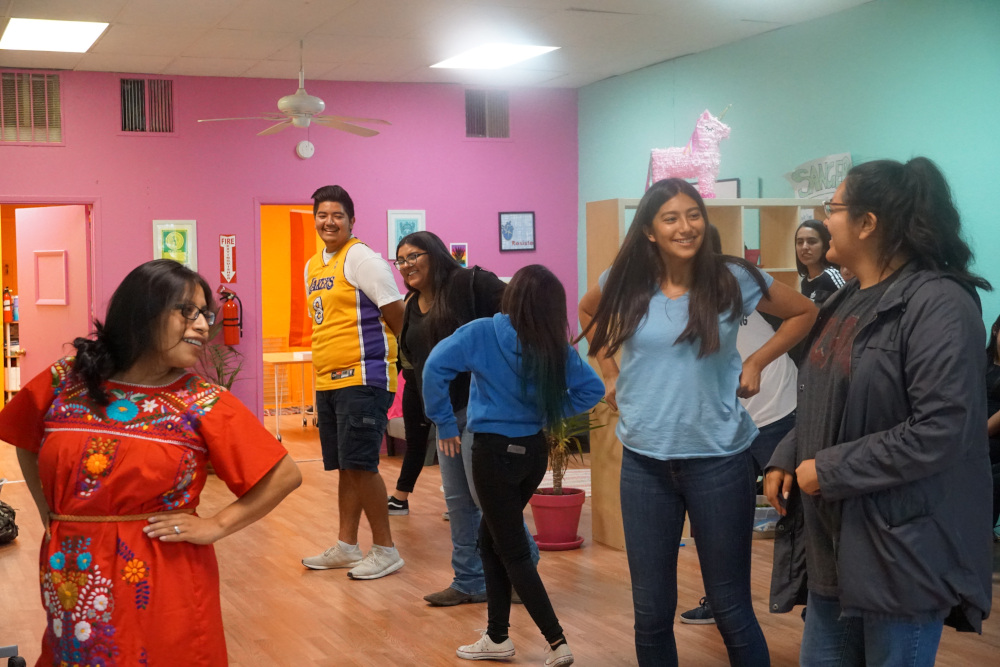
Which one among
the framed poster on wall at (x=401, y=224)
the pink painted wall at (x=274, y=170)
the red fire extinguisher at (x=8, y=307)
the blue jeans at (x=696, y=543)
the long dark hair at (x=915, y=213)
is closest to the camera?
the long dark hair at (x=915, y=213)

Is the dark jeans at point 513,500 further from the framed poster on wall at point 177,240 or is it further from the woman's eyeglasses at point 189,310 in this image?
the framed poster on wall at point 177,240

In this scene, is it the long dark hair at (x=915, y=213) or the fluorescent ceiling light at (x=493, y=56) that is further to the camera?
the fluorescent ceiling light at (x=493, y=56)

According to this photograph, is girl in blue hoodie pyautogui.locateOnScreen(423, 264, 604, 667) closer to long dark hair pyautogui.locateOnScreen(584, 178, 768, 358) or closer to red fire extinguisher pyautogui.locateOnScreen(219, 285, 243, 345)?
long dark hair pyautogui.locateOnScreen(584, 178, 768, 358)

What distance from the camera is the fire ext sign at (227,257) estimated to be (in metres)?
8.75

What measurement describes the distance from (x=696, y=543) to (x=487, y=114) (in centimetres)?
743

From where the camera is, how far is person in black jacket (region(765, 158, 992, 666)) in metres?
Answer: 1.93

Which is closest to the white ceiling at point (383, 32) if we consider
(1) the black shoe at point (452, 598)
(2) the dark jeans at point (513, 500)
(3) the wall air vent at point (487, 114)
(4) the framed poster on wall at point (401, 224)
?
(3) the wall air vent at point (487, 114)

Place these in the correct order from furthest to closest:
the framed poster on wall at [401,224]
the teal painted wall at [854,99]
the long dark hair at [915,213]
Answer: the framed poster on wall at [401,224]
the teal painted wall at [854,99]
the long dark hair at [915,213]

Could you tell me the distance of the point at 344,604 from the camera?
4.36 meters

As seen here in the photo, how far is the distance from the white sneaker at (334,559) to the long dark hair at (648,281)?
2.59 meters

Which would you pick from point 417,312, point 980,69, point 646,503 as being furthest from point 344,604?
point 980,69

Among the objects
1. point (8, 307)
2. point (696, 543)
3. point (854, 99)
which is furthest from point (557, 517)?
point (8, 307)

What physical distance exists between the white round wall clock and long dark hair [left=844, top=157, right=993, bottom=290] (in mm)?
7213

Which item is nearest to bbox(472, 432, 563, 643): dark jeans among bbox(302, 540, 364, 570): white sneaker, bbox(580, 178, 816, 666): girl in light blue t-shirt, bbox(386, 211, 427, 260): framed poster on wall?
bbox(580, 178, 816, 666): girl in light blue t-shirt
